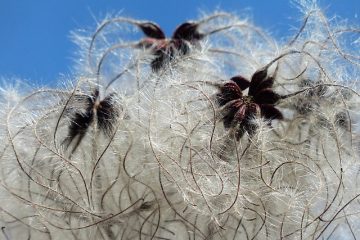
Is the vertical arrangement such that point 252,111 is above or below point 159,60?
below

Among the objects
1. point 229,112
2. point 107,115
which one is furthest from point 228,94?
→ point 107,115

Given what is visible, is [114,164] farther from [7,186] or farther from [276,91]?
[276,91]

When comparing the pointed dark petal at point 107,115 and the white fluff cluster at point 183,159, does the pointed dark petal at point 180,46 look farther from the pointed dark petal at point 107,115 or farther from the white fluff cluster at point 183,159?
the pointed dark petal at point 107,115

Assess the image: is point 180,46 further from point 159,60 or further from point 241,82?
point 241,82

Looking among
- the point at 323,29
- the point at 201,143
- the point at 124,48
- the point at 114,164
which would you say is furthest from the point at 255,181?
the point at 124,48

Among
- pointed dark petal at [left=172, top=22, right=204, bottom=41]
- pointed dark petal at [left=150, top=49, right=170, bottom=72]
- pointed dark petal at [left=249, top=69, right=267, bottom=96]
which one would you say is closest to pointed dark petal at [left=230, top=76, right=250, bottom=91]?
pointed dark petal at [left=249, top=69, right=267, bottom=96]
